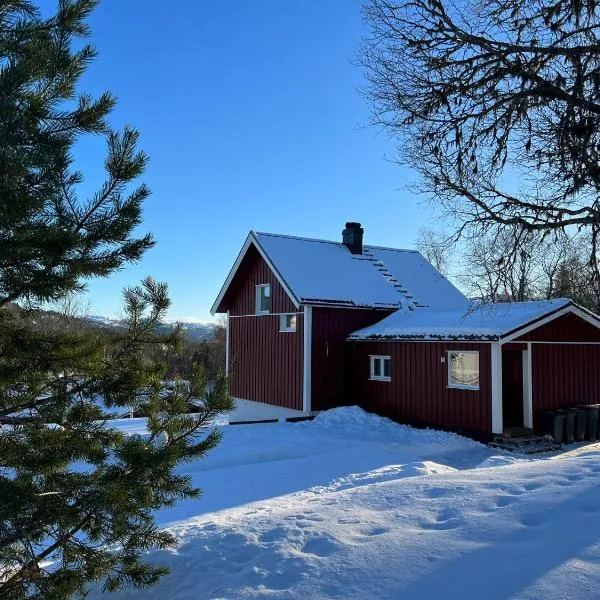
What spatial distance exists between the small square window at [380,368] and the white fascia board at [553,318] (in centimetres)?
400

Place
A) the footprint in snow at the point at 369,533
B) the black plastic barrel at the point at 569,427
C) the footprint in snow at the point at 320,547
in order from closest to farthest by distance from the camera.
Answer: the footprint in snow at the point at 320,547 → the footprint in snow at the point at 369,533 → the black plastic barrel at the point at 569,427

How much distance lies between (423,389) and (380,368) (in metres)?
1.82

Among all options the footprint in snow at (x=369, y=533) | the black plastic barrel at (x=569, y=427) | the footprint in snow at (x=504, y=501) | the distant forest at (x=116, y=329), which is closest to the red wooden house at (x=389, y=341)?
the black plastic barrel at (x=569, y=427)

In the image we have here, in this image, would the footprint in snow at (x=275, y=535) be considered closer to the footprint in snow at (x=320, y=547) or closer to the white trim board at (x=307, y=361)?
the footprint in snow at (x=320, y=547)

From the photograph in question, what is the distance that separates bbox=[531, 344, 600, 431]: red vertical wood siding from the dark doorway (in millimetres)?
880

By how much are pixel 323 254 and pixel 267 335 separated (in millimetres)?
3488

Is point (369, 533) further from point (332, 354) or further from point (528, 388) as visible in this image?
point (332, 354)

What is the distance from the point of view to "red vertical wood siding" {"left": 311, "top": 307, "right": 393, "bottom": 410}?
16.7 metres

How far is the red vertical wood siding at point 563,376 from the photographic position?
14.1 metres

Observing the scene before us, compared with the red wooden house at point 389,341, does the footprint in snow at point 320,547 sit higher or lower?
lower

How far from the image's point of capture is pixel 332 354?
17016 millimetres

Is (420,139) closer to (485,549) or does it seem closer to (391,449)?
(485,549)

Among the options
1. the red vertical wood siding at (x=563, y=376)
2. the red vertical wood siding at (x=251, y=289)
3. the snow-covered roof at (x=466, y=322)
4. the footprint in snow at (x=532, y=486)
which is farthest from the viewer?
the red vertical wood siding at (x=251, y=289)

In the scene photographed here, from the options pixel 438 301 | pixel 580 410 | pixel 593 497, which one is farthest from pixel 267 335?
pixel 593 497
